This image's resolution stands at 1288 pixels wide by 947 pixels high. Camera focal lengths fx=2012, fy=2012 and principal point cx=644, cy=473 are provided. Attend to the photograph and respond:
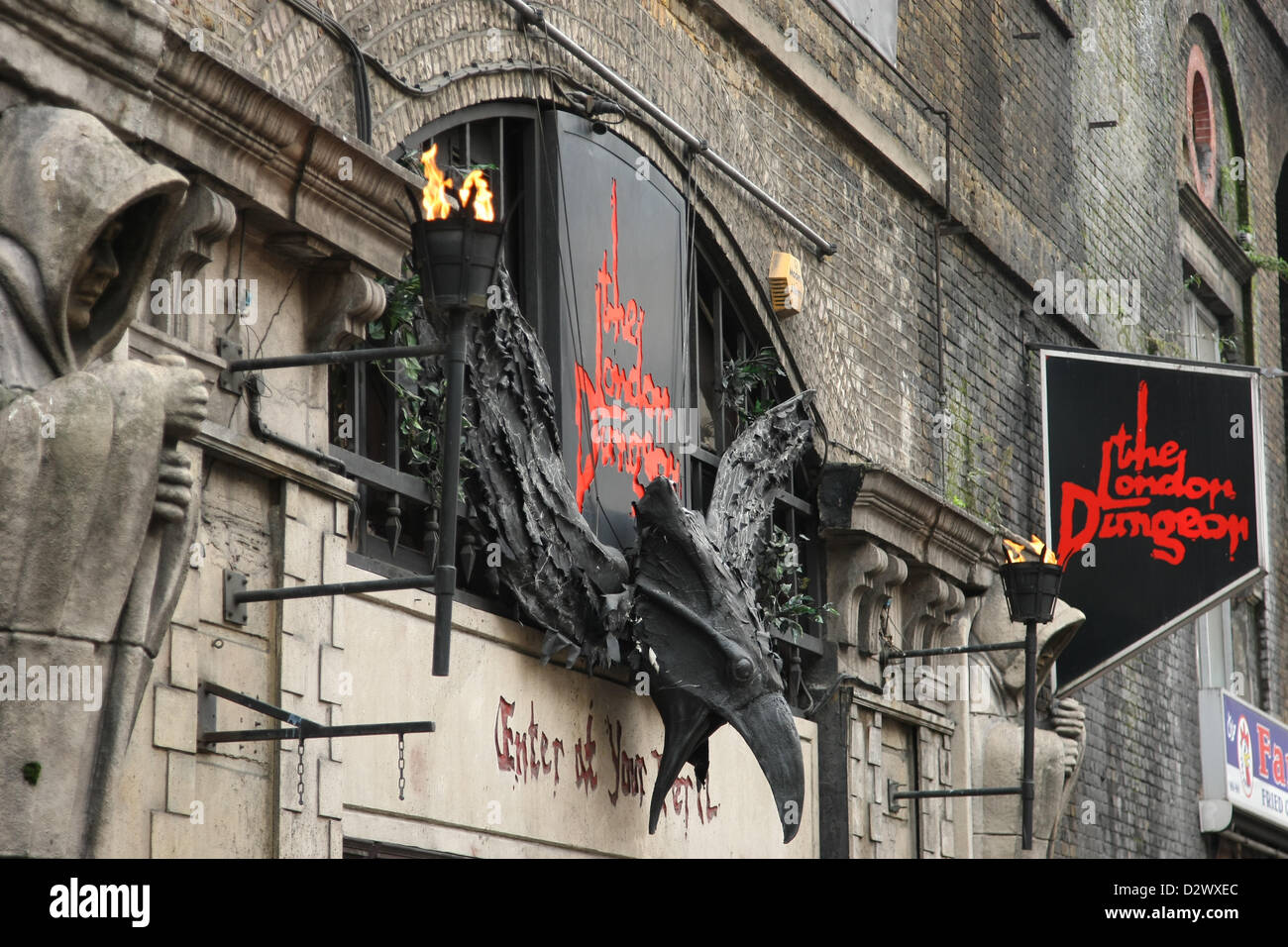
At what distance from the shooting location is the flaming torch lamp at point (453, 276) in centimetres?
696

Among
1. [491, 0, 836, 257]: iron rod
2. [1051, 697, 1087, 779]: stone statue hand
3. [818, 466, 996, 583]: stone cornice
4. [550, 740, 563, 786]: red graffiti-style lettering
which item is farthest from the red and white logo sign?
[550, 740, 563, 786]: red graffiti-style lettering

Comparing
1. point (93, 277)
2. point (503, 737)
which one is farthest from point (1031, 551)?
point (93, 277)

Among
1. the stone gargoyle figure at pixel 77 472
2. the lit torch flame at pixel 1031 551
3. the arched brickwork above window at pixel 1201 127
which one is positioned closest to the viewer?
the stone gargoyle figure at pixel 77 472

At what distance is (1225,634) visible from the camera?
22.7m

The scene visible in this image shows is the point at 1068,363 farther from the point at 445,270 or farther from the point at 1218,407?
the point at 445,270

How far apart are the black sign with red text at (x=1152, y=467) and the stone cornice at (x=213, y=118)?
904cm

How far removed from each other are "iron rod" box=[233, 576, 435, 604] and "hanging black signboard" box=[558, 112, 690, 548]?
3.00 meters

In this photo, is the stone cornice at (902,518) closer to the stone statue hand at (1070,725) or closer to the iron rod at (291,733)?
the stone statue hand at (1070,725)

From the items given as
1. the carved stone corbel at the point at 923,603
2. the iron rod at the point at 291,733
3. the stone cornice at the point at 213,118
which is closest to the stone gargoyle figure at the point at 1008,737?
Answer: the carved stone corbel at the point at 923,603

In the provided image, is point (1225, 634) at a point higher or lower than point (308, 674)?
higher

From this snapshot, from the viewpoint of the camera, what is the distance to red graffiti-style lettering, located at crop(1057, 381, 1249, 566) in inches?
632

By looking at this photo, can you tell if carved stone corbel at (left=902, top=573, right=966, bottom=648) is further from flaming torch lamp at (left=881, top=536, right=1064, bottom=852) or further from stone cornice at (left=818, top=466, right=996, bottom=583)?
flaming torch lamp at (left=881, top=536, right=1064, bottom=852)
